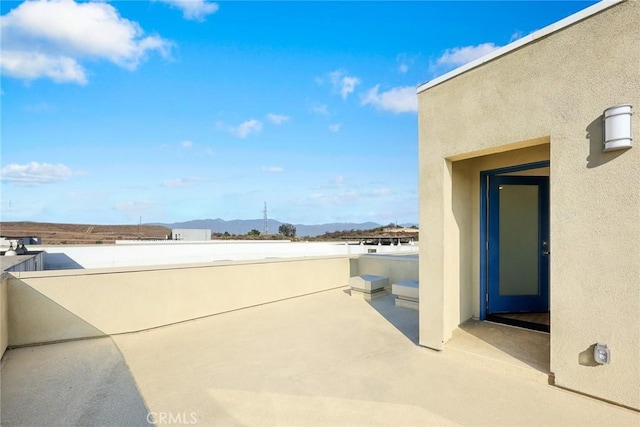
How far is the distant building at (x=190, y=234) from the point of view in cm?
2025

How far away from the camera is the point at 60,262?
968 cm

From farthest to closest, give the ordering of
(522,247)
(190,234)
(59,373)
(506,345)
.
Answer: (190,234) < (522,247) < (506,345) < (59,373)

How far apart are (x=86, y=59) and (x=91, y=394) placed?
9881 millimetres

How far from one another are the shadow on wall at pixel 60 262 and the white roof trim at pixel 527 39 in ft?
36.5

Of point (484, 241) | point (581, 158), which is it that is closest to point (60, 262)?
point (484, 241)

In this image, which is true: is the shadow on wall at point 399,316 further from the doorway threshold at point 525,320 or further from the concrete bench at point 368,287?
the doorway threshold at point 525,320

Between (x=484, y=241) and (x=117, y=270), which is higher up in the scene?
(x=484, y=241)

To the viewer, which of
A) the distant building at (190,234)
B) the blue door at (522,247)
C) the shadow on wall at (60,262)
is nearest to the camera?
the blue door at (522,247)

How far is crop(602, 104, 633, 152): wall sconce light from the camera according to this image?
235 cm

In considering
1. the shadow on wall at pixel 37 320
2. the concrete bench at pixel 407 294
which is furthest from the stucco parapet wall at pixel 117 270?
the concrete bench at pixel 407 294

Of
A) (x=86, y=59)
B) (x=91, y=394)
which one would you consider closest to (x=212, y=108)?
(x=86, y=59)

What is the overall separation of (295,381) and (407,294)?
3.52 m

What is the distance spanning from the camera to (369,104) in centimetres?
1534

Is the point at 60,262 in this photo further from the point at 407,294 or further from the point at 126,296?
the point at 407,294
